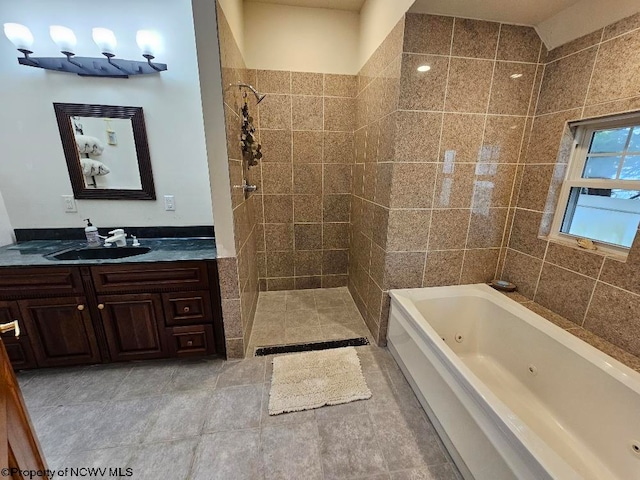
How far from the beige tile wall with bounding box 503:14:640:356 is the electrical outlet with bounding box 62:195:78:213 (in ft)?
11.1

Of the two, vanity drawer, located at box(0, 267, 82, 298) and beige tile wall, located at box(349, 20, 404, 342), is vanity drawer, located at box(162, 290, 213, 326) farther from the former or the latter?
beige tile wall, located at box(349, 20, 404, 342)

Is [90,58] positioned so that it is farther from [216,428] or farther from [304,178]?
[216,428]

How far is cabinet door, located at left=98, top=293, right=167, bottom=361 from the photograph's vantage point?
5.48 feet

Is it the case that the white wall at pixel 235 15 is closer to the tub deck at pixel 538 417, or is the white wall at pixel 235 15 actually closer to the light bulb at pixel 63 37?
the light bulb at pixel 63 37

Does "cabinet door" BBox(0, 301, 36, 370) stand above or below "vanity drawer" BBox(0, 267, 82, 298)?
below

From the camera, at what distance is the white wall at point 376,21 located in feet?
5.22

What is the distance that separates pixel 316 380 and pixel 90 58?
2.70 meters

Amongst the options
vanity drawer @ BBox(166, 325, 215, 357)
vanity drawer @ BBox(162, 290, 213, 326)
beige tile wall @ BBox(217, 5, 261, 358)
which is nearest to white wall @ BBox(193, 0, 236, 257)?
beige tile wall @ BBox(217, 5, 261, 358)

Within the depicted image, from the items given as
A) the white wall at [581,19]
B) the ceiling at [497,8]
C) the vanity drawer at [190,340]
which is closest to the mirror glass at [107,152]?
the vanity drawer at [190,340]

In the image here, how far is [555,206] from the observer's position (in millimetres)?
1691

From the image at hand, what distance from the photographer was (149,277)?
165cm

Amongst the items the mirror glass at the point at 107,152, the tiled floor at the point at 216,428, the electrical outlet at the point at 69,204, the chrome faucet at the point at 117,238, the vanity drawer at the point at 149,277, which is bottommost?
the tiled floor at the point at 216,428

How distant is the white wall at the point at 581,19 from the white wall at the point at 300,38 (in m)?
1.40

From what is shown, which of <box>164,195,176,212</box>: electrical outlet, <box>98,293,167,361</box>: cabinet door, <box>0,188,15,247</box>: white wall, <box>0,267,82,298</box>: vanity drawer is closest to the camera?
<box>0,267,82,298</box>: vanity drawer
